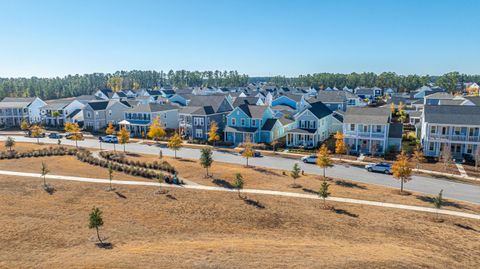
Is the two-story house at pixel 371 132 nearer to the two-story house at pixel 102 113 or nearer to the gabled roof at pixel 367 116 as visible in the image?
the gabled roof at pixel 367 116

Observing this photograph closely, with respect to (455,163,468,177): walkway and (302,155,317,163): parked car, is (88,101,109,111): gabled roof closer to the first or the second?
(302,155,317,163): parked car

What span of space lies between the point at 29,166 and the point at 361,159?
4589 centimetres

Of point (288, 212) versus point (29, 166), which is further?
point (29, 166)

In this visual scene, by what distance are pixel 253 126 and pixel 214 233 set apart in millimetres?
39005

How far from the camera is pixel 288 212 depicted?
1192 inches

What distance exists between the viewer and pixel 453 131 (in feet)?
166

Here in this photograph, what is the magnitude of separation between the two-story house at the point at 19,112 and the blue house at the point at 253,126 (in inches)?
2285

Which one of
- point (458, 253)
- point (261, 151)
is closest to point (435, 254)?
point (458, 253)

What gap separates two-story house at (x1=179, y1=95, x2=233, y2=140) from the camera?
67562mm

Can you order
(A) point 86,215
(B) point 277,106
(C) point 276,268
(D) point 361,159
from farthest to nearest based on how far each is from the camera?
(B) point 277,106 → (D) point 361,159 → (A) point 86,215 → (C) point 276,268

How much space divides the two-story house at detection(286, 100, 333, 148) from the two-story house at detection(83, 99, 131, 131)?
43.3 meters

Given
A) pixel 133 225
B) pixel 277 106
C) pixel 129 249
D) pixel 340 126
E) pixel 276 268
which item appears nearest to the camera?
pixel 276 268

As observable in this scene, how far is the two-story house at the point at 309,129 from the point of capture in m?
60.0

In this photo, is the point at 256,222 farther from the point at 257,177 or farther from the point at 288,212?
the point at 257,177
